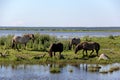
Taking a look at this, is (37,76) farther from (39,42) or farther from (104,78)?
(39,42)

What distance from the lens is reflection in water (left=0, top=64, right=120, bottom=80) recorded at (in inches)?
779

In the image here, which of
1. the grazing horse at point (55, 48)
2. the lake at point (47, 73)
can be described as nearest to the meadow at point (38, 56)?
the grazing horse at point (55, 48)

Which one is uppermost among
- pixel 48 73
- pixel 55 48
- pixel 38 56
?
pixel 55 48

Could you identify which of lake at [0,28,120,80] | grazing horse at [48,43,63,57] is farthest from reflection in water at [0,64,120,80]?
grazing horse at [48,43,63,57]

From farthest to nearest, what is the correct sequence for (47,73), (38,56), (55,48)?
(38,56) → (55,48) → (47,73)

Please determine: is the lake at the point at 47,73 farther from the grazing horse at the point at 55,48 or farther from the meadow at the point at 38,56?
the grazing horse at the point at 55,48

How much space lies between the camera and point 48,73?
846 inches

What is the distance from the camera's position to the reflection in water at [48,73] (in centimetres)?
1980

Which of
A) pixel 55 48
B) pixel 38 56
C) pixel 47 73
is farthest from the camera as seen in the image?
pixel 38 56

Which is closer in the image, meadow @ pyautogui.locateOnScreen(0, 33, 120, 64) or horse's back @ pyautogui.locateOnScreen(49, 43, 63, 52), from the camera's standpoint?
meadow @ pyautogui.locateOnScreen(0, 33, 120, 64)

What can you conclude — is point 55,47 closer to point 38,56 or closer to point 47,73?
point 38,56

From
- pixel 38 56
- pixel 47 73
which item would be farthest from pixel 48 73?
pixel 38 56

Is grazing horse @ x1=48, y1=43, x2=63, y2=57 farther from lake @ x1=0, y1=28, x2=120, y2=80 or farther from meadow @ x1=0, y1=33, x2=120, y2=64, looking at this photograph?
lake @ x1=0, y1=28, x2=120, y2=80

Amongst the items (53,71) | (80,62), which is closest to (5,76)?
(53,71)
